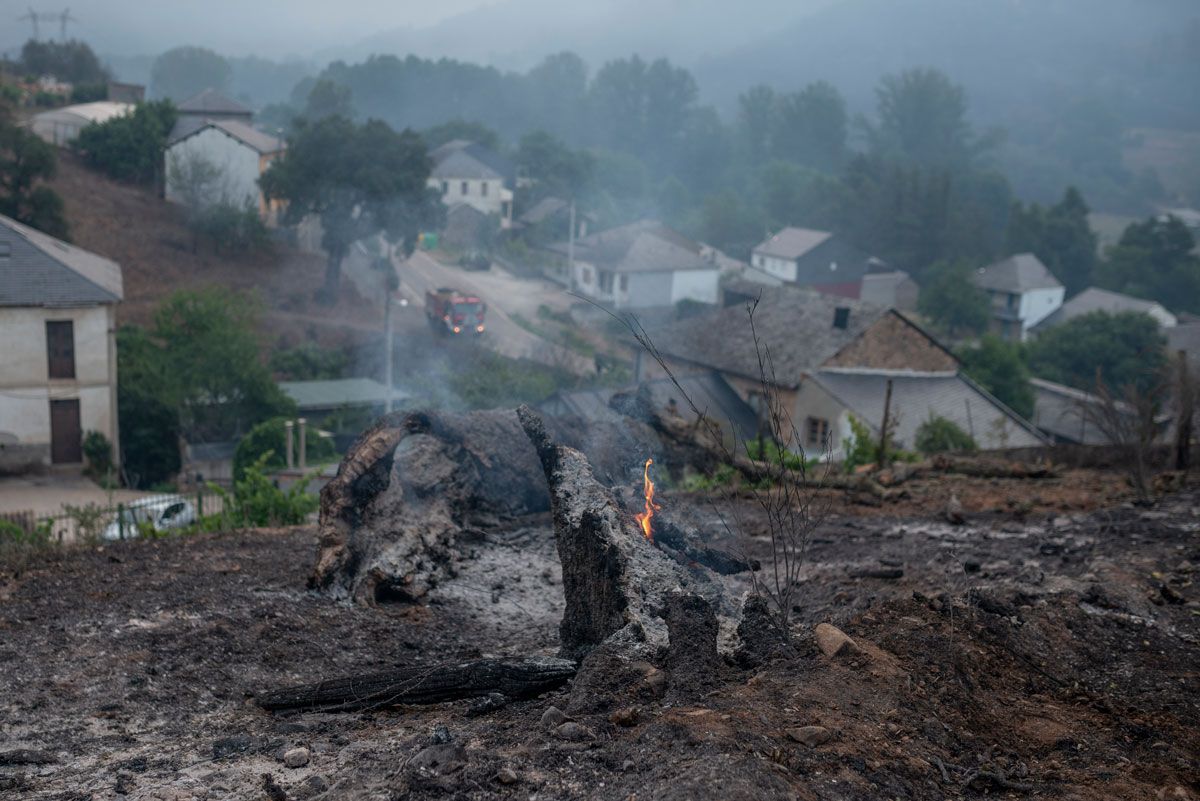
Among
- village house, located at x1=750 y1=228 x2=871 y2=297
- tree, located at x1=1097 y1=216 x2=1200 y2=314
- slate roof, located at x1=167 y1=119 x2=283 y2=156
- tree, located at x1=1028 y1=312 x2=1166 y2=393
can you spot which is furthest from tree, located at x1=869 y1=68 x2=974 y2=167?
slate roof, located at x1=167 y1=119 x2=283 y2=156

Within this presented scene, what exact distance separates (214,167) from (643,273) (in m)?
16.8

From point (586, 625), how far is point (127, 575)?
394cm

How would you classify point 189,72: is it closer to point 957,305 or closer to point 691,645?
point 957,305

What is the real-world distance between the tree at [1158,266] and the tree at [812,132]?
114 ft

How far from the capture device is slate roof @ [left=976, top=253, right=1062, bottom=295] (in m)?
49.3

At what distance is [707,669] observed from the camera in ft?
17.0

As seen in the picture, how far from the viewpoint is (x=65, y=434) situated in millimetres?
21906

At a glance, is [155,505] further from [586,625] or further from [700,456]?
[586,625]

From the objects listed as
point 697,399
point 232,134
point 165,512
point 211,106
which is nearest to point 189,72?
point 211,106

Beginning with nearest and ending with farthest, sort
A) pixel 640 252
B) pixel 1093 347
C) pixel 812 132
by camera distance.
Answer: pixel 1093 347
pixel 640 252
pixel 812 132

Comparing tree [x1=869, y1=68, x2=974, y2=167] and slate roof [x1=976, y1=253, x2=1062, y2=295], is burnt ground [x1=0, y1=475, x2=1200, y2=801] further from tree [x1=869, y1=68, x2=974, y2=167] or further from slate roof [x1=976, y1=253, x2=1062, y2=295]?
tree [x1=869, y1=68, x2=974, y2=167]

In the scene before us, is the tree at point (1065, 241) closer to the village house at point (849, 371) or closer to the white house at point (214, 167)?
the village house at point (849, 371)

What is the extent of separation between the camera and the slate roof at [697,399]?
56.4 feet

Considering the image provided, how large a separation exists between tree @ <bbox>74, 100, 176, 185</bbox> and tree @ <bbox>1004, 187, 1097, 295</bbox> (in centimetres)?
4548
